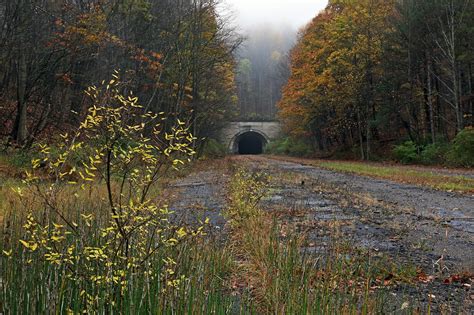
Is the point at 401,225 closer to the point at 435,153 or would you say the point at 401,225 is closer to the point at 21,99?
the point at 21,99

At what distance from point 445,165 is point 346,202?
13879 mm

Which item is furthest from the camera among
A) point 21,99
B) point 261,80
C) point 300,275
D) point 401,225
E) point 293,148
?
point 261,80

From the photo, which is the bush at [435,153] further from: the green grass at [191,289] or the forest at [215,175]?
the green grass at [191,289]

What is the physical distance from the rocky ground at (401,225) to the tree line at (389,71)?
48.0ft

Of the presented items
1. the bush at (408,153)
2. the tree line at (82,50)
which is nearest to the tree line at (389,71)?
the bush at (408,153)

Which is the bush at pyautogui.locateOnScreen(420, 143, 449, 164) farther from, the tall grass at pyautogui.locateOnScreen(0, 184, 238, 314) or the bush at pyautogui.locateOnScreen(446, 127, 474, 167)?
the tall grass at pyautogui.locateOnScreen(0, 184, 238, 314)

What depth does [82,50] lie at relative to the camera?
14.7 m

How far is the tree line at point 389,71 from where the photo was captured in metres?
22.5

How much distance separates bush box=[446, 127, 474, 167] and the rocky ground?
9205 millimetres

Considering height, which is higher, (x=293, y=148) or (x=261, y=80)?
(x=261, y=80)

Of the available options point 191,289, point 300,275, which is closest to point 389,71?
point 300,275

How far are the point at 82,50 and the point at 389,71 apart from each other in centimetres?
1832

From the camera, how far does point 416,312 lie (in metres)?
2.29

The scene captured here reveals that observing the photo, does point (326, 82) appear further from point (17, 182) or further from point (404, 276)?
point (404, 276)
